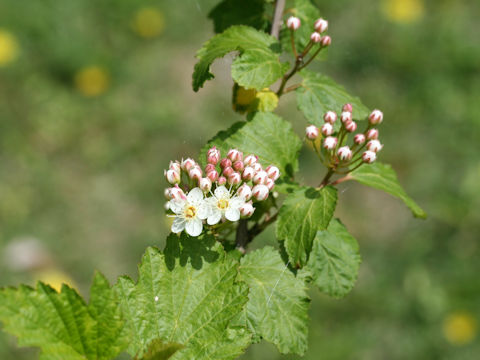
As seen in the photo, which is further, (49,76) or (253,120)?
(49,76)

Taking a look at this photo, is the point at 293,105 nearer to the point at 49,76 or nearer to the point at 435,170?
the point at 435,170

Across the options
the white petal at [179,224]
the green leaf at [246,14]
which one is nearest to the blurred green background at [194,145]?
the green leaf at [246,14]

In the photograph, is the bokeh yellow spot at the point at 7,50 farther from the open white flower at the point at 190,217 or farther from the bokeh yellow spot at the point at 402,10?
the open white flower at the point at 190,217

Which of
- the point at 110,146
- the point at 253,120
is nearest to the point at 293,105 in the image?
the point at 110,146

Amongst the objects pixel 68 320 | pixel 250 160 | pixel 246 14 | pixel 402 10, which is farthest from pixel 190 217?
pixel 402 10

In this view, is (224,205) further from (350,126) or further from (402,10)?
(402,10)

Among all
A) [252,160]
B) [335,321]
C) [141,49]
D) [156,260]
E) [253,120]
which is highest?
[141,49]
